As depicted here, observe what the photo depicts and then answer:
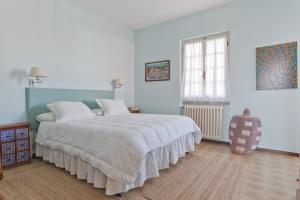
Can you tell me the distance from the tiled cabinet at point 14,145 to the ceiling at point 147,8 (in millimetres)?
2706

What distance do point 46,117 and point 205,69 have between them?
10.8ft

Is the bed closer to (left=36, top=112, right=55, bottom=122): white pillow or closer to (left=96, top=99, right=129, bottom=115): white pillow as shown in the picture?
(left=36, top=112, right=55, bottom=122): white pillow

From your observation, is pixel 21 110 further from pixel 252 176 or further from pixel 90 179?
pixel 252 176

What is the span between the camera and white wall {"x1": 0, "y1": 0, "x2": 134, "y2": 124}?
2.58 meters

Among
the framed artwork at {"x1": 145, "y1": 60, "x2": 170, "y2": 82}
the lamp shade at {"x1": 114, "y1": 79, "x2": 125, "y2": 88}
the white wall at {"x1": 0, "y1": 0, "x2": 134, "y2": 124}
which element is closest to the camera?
the white wall at {"x1": 0, "y1": 0, "x2": 134, "y2": 124}

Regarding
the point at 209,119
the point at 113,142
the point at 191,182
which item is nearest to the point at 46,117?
the point at 113,142

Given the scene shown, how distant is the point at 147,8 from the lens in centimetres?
370

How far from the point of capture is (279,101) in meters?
3.02

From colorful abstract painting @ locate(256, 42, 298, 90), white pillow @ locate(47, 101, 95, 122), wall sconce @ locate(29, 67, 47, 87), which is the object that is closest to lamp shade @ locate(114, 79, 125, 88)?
white pillow @ locate(47, 101, 95, 122)

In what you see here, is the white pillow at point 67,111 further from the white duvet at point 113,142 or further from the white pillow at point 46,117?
the white duvet at point 113,142

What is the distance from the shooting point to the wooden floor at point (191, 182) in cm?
176

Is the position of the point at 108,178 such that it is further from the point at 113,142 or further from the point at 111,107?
the point at 111,107

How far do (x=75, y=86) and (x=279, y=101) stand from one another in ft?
12.9

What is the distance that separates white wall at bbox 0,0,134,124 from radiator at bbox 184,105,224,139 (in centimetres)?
Result: 204
